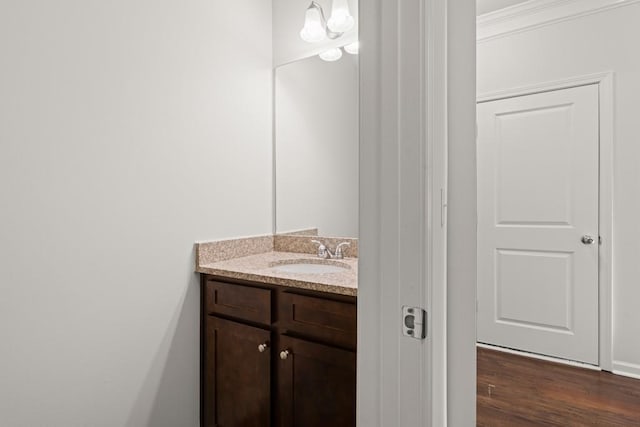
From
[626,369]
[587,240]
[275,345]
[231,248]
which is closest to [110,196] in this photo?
[231,248]

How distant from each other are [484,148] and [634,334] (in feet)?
5.24

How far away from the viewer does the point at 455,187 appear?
73cm

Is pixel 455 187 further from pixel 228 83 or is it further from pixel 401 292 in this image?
pixel 228 83

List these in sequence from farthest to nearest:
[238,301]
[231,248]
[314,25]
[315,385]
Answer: [314,25]
[231,248]
[238,301]
[315,385]

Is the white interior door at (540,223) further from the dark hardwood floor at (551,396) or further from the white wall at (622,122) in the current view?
the dark hardwood floor at (551,396)

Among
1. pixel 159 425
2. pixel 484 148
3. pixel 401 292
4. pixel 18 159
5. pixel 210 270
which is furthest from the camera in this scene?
pixel 484 148

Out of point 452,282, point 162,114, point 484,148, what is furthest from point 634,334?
point 162,114

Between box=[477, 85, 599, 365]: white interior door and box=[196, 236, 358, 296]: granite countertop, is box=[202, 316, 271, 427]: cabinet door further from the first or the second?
box=[477, 85, 599, 365]: white interior door

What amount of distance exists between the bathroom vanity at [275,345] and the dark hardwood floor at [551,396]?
1.06 metres

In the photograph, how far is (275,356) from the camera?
1.50 metres

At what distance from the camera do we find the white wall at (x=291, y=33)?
6.87 ft

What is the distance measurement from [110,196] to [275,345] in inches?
34.5

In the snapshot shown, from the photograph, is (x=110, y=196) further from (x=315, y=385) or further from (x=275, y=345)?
(x=315, y=385)

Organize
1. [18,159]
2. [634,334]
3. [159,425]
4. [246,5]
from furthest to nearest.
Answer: [634,334]
[246,5]
[159,425]
[18,159]
